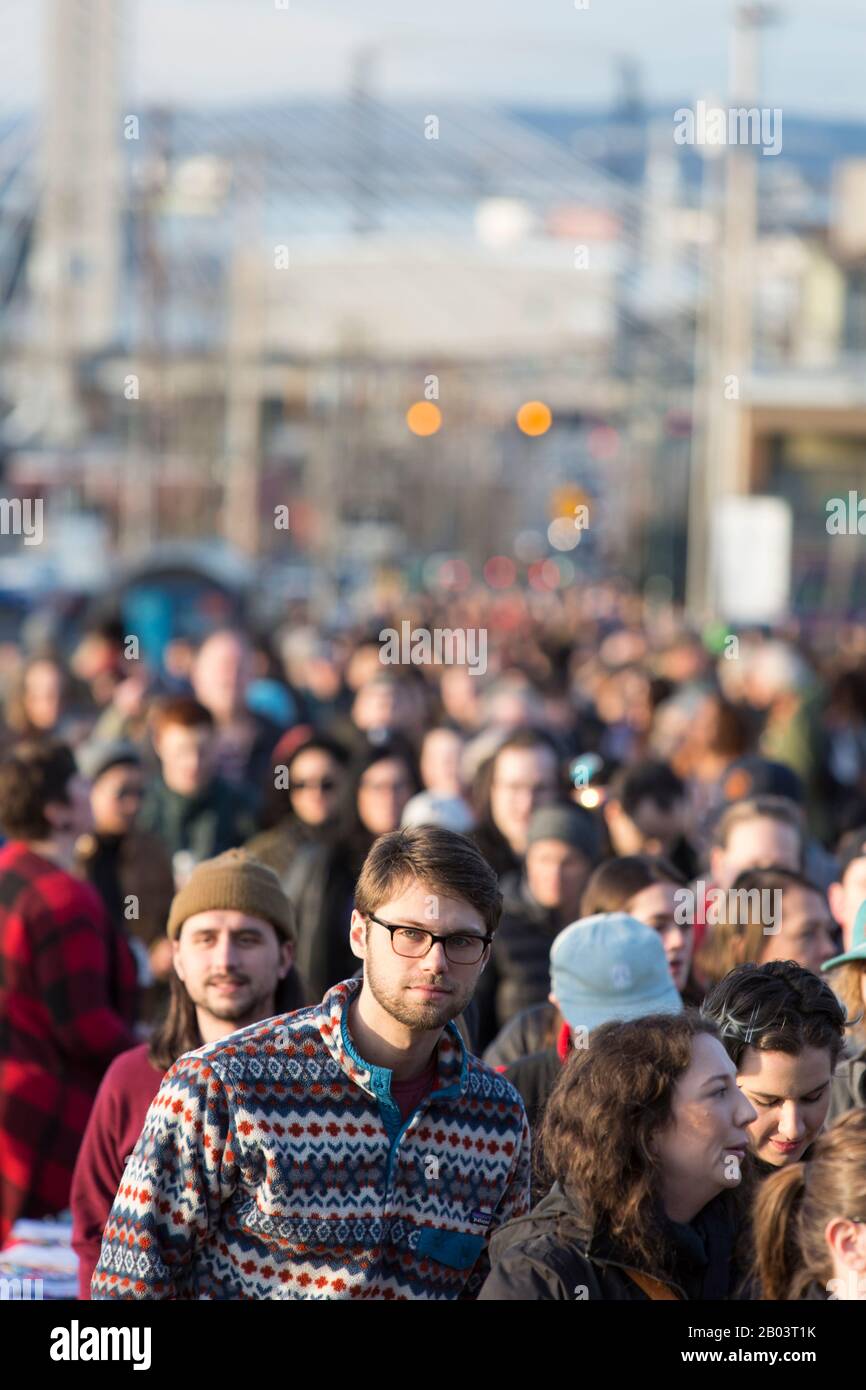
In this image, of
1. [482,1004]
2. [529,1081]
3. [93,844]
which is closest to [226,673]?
[93,844]

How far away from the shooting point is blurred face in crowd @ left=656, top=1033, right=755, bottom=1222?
342 cm

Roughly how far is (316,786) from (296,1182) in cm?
466

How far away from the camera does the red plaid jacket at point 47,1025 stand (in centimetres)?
562

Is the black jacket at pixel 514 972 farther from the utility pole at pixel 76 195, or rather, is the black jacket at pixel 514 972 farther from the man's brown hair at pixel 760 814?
the utility pole at pixel 76 195

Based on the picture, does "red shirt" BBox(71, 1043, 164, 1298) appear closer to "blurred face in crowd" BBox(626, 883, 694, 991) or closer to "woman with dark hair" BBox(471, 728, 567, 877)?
"blurred face in crowd" BBox(626, 883, 694, 991)

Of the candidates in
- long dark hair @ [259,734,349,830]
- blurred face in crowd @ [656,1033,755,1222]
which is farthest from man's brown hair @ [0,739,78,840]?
blurred face in crowd @ [656,1033,755,1222]

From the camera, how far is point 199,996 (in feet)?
14.7

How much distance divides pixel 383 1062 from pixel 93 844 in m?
4.34

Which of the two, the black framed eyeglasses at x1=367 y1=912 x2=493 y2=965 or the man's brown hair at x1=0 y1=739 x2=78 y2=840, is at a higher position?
the man's brown hair at x1=0 y1=739 x2=78 y2=840

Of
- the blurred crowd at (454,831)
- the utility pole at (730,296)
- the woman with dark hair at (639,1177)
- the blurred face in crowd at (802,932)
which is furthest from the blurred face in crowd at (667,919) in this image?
the utility pole at (730,296)

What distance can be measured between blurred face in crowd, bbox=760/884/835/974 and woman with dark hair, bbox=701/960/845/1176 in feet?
5.42

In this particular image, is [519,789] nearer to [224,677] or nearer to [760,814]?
[760,814]

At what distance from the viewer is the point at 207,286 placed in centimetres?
7562

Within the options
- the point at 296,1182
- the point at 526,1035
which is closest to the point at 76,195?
the point at 526,1035
